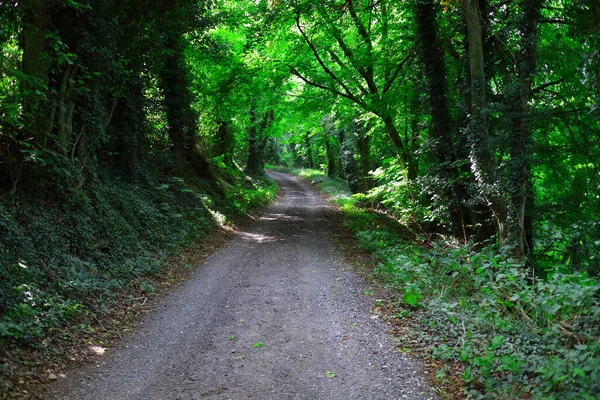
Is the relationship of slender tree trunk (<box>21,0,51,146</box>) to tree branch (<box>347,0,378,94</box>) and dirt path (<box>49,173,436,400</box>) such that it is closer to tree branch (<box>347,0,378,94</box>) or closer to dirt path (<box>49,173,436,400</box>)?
dirt path (<box>49,173,436,400</box>)

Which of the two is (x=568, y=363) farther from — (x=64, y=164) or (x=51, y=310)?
(x=64, y=164)

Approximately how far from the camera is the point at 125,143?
11906 mm

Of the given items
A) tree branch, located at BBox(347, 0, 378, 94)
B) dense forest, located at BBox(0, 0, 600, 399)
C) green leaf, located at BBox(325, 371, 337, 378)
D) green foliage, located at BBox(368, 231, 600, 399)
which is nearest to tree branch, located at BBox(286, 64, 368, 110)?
dense forest, located at BBox(0, 0, 600, 399)

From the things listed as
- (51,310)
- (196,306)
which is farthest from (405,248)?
(51,310)

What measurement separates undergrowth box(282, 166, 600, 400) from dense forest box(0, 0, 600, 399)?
3 centimetres

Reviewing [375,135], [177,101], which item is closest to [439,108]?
[375,135]

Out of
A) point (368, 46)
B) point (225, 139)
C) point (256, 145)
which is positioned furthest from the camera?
point (256, 145)

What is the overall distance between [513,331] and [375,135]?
15505 mm

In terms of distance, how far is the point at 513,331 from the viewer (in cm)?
495

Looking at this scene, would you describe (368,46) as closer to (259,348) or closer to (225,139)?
(225,139)

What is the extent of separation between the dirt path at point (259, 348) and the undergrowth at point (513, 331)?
1.99 ft

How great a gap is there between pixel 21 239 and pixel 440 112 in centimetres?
1078

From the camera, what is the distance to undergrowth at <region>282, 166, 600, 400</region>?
3645mm

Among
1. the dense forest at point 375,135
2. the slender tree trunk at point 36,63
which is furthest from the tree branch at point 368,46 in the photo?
the slender tree trunk at point 36,63
